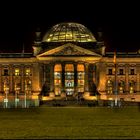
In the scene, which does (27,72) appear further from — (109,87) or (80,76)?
(109,87)

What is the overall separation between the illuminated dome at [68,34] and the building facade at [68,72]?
0.50 meters

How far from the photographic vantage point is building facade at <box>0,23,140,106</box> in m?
144

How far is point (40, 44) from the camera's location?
149 metres

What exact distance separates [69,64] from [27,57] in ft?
33.6

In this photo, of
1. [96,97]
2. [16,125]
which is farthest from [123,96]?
[16,125]

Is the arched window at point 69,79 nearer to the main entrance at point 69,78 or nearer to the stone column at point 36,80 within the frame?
the main entrance at point 69,78

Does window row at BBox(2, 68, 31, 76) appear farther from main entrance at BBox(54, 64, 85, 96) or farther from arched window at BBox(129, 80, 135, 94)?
arched window at BBox(129, 80, 135, 94)

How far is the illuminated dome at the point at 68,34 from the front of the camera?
151 meters

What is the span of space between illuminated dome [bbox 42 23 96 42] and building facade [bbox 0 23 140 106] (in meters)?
0.50

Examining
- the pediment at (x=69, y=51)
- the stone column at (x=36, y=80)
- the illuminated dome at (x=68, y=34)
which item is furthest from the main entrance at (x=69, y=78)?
the illuminated dome at (x=68, y=34)

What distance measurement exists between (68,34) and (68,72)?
1183 centimetres

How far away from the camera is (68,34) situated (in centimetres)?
15275

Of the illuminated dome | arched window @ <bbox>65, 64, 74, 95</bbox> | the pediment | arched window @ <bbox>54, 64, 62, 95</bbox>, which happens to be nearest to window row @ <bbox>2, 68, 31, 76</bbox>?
the pediment

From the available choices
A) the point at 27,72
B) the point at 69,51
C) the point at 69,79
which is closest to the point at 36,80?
the point at 27,72
